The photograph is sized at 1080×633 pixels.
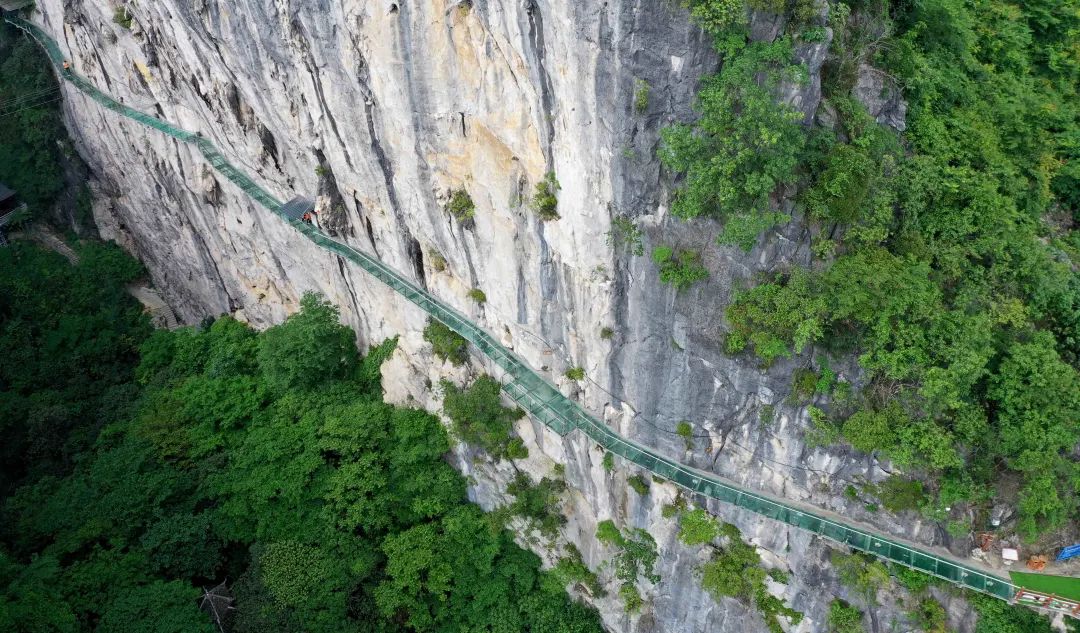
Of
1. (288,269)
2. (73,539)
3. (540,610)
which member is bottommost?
(73,539)

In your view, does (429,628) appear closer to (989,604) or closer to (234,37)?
(989,604)

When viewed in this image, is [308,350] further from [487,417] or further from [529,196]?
[529,196]

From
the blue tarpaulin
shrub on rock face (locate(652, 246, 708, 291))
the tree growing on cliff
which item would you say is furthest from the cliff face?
the blue tarpaulin

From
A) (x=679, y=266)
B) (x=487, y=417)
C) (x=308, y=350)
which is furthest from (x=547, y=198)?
(x=308, y=350)

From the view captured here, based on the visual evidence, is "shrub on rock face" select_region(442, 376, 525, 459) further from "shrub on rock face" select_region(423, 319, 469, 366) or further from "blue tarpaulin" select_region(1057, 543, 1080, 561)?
"blue tarpaulin" select_region(1057, 543, 1080, 561)

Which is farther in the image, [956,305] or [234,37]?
[234,37]

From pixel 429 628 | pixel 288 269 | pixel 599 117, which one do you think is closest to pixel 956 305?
pixel 599 117
